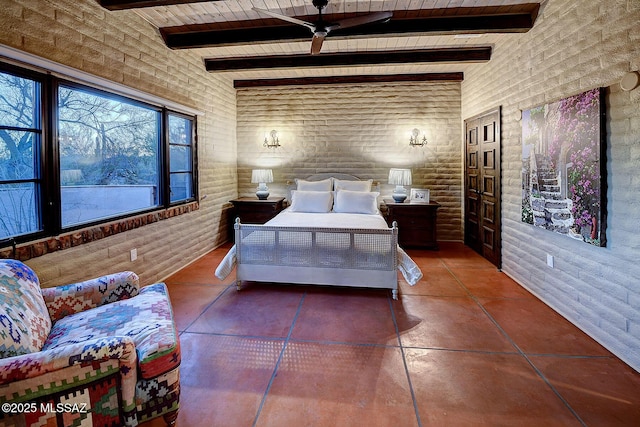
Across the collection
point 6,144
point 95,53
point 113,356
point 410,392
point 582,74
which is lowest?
point 410,392

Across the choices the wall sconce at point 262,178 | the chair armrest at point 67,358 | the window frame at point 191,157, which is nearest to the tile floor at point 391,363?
the chair armrest at point 67,358

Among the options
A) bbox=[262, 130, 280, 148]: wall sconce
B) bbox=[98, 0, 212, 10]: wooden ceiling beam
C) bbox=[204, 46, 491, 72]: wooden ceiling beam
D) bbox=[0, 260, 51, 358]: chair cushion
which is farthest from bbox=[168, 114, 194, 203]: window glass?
bbox=[0, 260, 51, 358]: chair cushion

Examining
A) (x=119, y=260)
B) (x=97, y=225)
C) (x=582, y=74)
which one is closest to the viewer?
(x=582, y=74)

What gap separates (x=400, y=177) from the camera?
18.3 feet

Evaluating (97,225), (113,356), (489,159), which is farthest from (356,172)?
(113,356)

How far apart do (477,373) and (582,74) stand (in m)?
2.53

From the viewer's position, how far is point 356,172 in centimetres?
607

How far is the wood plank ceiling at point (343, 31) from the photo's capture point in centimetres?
338

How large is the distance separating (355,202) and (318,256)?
5.74 ft

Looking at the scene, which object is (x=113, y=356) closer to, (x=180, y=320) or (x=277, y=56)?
(x=180, y=320)

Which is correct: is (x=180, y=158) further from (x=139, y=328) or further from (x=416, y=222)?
(x=416, y=222)

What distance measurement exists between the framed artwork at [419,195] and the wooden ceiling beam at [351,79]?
1858mm

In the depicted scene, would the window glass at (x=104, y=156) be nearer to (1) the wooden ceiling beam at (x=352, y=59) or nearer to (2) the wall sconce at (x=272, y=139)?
(1) the wooden ceiling beam at (x=352, y=59)

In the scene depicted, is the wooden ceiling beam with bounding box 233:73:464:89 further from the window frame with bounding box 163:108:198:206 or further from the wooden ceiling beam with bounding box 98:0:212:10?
the wooden ceiling beam with bounding box 98:0:212:10
